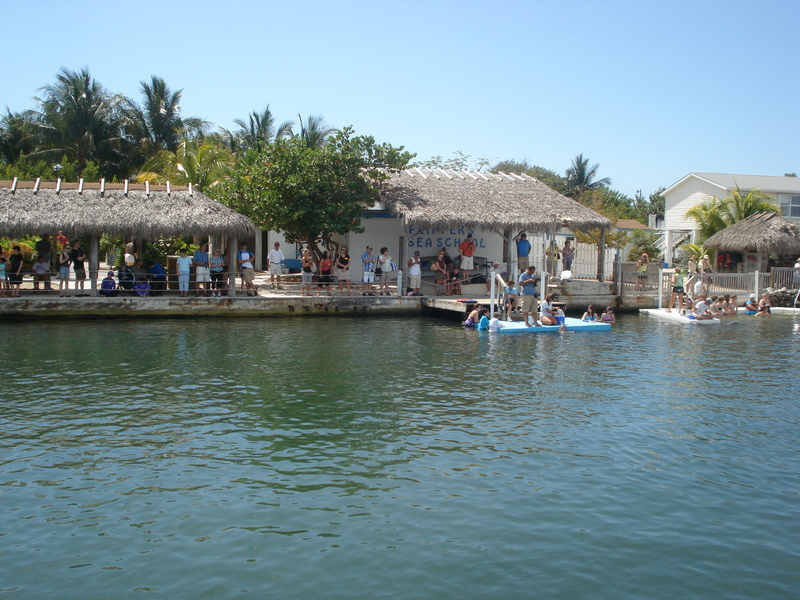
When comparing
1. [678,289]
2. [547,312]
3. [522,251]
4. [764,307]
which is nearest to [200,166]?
[522,251]

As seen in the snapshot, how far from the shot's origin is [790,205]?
41375 millimetres

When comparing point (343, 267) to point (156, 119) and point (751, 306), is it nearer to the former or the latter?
point (751, 306)

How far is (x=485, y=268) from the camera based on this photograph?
30.4 metres

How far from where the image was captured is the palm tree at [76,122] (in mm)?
45094

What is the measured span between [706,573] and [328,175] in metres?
22.7

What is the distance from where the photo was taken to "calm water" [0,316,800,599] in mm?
7156

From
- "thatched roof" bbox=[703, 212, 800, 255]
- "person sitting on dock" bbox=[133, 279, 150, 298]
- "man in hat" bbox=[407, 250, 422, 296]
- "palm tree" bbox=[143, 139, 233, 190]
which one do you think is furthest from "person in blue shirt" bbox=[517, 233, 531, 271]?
"palm tree" bbox=[143, 139, 233, 190]

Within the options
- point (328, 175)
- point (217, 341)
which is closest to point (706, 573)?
point (217, 341)

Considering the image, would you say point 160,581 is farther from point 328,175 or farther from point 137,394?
point 328,175

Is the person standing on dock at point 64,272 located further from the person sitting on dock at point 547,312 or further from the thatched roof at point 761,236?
the thatched roof at point 761,236

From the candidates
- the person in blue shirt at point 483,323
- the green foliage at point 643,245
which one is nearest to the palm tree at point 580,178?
the green foliage at point 643,245

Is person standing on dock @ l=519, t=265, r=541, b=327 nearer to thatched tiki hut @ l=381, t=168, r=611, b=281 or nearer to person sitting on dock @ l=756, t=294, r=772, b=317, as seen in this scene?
thatched tiki hut @ l=381, t=168, r=611, b=281

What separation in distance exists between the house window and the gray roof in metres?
0.29

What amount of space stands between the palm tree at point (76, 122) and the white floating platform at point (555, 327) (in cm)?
3180
